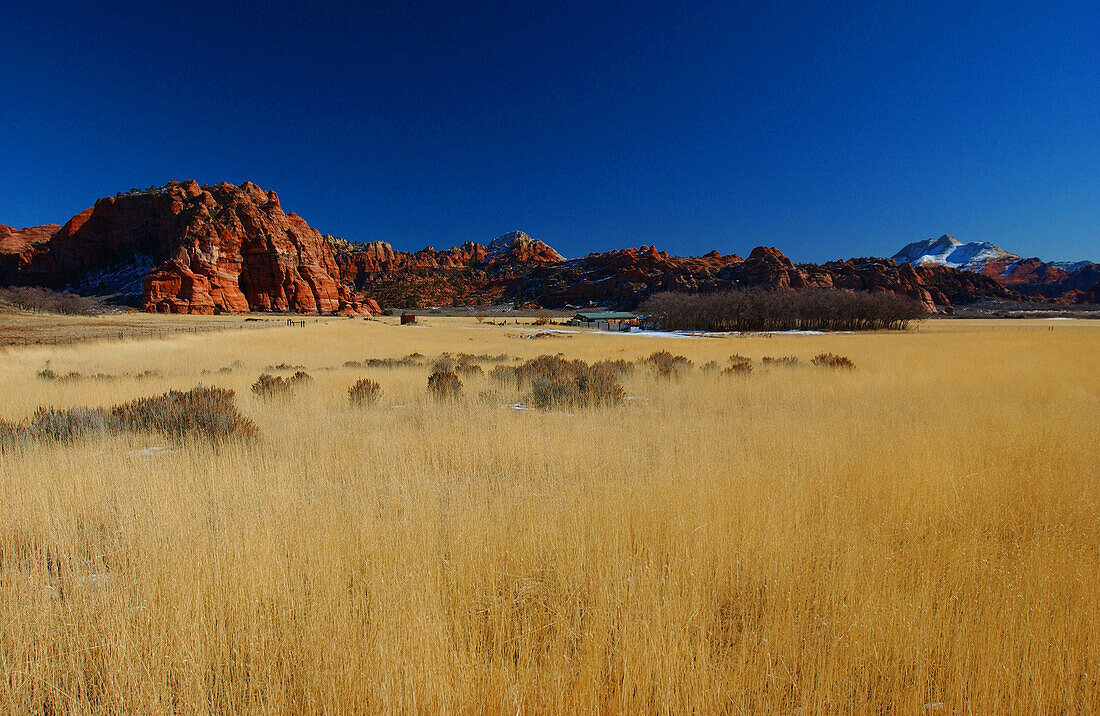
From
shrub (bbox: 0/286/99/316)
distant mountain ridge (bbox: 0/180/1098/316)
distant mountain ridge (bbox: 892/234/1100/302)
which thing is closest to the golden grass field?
shrub (bbox: 0/286/99/316)

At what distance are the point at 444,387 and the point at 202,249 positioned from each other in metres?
117

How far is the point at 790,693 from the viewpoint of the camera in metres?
1.88

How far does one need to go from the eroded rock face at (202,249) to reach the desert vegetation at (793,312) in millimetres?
93380

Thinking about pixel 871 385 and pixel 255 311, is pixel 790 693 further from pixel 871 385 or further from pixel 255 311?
pixel 255 311

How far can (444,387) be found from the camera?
1007cm

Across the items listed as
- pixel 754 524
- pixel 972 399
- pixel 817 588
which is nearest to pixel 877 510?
pixel 754 524

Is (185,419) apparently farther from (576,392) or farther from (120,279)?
(120,279)

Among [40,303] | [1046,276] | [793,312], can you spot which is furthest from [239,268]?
[1046,276]

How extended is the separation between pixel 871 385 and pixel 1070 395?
120 inches

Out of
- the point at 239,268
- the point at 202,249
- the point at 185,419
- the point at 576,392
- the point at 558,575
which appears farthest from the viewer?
the point at 239,268

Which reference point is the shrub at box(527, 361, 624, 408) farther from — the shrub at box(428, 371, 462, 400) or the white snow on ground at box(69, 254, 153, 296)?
the white snow on ground at box(69, 254, 153, 296)

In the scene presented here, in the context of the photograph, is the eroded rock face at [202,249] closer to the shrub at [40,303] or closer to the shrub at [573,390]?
the shrub at [40,303]

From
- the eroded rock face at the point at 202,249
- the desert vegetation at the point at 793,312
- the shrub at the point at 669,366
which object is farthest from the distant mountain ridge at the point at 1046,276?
the eroded rock face at the point at 202,249

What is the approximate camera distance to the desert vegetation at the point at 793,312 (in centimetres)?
5869
